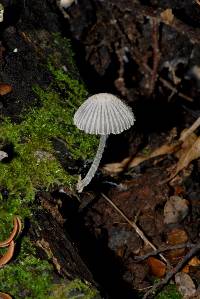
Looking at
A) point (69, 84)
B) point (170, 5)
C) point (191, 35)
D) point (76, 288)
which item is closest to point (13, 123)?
point (69, 84)

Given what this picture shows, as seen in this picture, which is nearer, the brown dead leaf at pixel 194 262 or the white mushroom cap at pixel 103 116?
the white mushroom cap at pixel 103 116

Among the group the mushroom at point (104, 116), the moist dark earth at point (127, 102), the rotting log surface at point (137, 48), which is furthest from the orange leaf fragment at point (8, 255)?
the rotting log surface at point (137, 48)

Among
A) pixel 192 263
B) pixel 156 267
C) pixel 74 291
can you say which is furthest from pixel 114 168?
pixel 74 291

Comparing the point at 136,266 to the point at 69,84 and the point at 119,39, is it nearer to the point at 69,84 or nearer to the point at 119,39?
the point at 69,84

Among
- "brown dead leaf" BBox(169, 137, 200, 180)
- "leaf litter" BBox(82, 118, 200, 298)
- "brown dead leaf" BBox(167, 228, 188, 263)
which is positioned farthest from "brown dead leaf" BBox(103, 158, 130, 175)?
"brown dead leaf" BBox(167, 228, 188, 263)

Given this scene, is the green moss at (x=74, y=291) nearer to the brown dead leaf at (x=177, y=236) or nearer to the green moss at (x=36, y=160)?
the green moss at (x=36, y=160)

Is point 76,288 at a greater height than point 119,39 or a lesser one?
lesser
